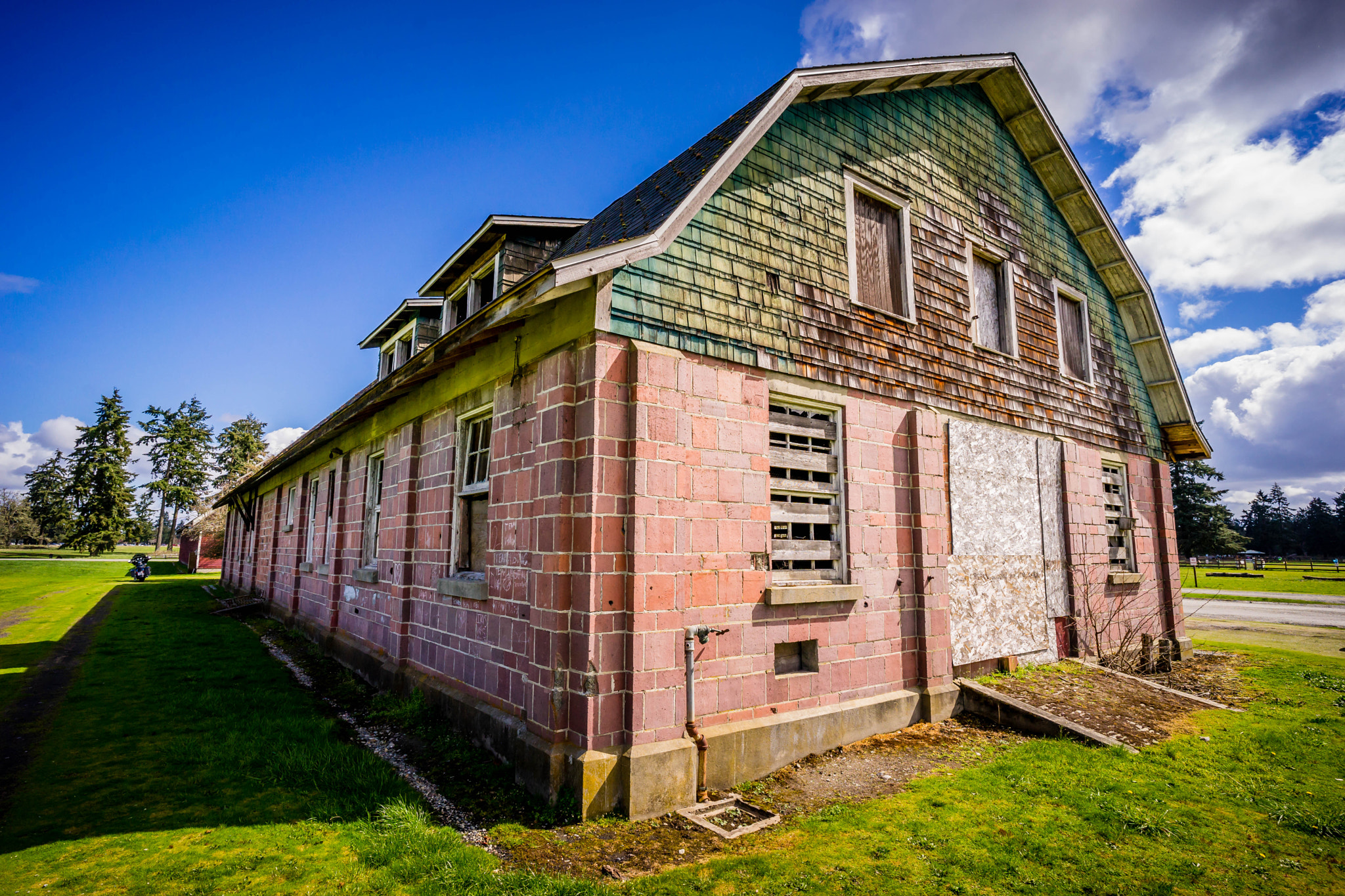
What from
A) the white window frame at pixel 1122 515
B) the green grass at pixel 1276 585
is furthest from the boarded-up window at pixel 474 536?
the green grass at pixel 1276 585

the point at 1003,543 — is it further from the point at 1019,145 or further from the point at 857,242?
the point at 1019,145

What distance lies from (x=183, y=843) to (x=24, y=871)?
2.73ft

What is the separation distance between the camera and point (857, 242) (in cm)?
816

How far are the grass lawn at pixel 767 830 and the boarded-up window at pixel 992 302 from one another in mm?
5727

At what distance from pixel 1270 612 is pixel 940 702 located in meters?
20.5

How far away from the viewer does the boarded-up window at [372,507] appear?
1086 cm

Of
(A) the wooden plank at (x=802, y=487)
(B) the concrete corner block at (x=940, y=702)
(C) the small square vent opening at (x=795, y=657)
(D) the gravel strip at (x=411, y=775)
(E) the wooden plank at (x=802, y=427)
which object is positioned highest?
(E) the wooden plank at (x=802, y=427)

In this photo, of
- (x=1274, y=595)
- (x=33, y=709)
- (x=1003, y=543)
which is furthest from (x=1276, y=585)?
(x=33, y=709)

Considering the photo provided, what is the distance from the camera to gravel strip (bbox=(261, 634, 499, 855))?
492 cm

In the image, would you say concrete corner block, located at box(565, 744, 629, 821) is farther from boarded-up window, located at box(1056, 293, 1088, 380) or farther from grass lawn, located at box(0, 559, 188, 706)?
boarded-up window, located at box(1056, 293, 1088, 380)

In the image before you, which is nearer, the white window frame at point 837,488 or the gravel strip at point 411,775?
the gravel strip at point 411,775

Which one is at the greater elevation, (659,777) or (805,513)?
(805,513)

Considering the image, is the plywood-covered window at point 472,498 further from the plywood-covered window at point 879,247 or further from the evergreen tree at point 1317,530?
the evergreen tree at point 1317,530

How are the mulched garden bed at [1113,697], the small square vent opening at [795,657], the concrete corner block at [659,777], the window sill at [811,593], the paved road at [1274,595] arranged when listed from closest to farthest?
1. the concrete corner block at [659,777]
2. the window sill at [811,593]
3. the small square vent opening at [795,657]
4. the mulched garden bed at [1113,697]
5. the paved road at [1274,595]
